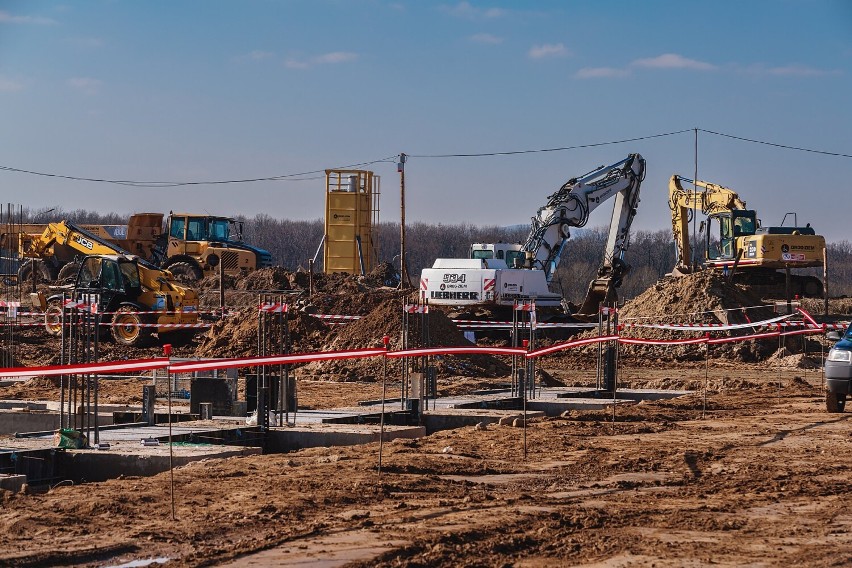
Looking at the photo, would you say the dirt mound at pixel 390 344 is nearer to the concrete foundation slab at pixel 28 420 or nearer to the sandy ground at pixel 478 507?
the concrete foundation slab at pixel 28 420

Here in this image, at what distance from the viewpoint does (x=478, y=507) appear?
30.8 ft

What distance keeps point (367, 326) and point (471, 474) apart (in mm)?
17858

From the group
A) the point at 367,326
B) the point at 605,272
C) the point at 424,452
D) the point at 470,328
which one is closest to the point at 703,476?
the point at 424,452

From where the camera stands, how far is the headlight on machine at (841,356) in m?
17.6

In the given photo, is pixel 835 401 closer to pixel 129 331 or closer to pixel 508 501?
pixel 508 501

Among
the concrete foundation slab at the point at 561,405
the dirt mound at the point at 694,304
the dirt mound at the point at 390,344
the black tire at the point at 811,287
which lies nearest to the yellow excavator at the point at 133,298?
the dirt mound at the point at 390,344

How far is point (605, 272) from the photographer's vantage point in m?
41.2

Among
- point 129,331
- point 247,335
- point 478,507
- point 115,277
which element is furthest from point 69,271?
point 478,507

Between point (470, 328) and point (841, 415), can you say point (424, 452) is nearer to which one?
point (841, 415)

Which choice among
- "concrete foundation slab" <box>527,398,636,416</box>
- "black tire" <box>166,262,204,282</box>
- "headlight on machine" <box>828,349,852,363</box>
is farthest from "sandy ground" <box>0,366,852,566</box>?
"black tire" <box>166,262,204,282</box>

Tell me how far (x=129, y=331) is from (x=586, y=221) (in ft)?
52.2

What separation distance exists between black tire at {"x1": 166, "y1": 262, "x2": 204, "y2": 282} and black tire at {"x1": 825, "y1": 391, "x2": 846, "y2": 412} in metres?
33.1

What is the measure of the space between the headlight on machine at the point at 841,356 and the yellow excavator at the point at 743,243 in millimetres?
28401

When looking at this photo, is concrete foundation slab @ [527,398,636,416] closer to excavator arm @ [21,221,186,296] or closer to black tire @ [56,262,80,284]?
excavator arm @ [21,221,186,296]
